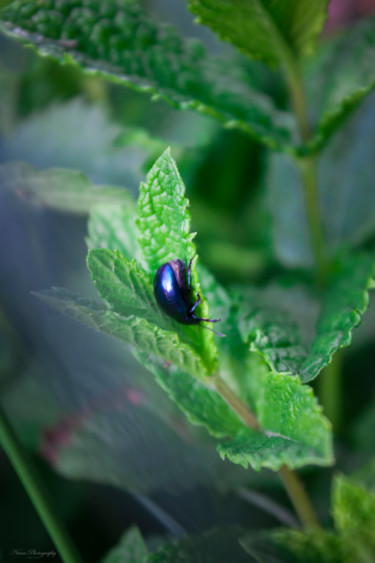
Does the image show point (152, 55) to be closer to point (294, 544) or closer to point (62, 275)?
point (62, 275)

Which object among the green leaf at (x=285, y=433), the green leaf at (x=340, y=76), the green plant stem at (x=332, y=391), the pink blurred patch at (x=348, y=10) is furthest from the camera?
the pink blurred patch at (x=348, y=10)

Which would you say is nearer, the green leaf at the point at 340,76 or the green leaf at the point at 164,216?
the green leaf at the point at 164,216

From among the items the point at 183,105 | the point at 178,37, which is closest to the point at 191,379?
the point at 183,105

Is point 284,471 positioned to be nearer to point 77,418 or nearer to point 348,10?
point 77,418

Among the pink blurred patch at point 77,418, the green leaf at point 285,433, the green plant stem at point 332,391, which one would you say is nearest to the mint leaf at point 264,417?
the green leaf at point 285,433

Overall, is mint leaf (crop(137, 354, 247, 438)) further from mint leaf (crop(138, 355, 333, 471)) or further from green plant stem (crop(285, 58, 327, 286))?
green plant stem (crop(285, 58, 327, 286))

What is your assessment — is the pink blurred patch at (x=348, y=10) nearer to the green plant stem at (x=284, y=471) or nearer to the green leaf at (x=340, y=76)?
the green leaf at (x=340, y=76)
